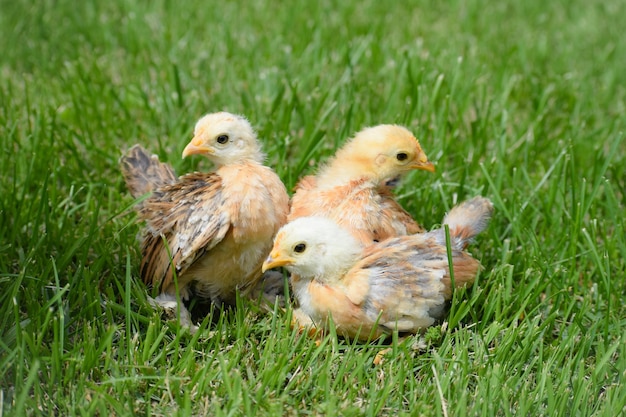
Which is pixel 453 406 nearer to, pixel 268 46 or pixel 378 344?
pixel 378 344

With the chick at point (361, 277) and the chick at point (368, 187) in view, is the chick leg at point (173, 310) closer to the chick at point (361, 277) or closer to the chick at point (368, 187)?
the chick at point (361, 277)

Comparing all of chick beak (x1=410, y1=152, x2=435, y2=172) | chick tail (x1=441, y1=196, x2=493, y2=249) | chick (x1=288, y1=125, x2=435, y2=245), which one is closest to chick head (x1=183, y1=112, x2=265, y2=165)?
chick (x1=288, y1=125, x2=435, y2=245)

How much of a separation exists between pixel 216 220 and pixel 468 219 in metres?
1.15

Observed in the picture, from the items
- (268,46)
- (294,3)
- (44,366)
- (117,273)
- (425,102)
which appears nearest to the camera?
(44,366)

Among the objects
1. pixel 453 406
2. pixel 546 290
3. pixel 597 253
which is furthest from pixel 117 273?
pixel 597 253

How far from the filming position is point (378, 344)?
3.22m

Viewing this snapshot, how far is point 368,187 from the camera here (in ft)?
11.9

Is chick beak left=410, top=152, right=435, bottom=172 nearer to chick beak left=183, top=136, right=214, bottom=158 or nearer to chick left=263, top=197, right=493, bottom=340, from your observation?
chick left=263, top=197, right=493, bottom=340

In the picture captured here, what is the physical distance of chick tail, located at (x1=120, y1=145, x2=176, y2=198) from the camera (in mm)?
3920

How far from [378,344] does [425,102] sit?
2.49m

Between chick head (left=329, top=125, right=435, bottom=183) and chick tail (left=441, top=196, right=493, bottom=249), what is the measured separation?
24 centimetres

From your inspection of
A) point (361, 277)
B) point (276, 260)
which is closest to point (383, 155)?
point (361, 277)

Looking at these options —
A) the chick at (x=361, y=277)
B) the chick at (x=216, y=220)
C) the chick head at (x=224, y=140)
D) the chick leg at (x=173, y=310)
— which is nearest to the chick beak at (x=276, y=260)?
the chick at (x=361, y=277)

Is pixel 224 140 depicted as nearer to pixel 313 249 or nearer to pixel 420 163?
pixel 313 249
